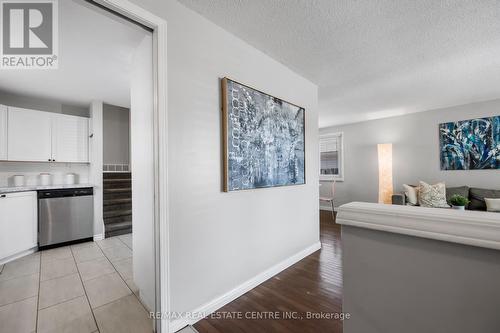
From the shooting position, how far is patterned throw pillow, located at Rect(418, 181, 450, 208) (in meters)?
3.72

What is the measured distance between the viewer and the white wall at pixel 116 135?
4.07 metres

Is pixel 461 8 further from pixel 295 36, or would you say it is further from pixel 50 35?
pixel 50 35

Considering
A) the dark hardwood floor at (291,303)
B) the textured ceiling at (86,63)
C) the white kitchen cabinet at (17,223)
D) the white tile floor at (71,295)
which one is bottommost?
the dark hardwood floor at (291,303)

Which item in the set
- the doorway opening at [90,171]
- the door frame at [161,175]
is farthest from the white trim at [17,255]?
the door frame at [161,175]

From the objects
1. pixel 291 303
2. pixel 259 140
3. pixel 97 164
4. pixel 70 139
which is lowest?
pixel 291 303

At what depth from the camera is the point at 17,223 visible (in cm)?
277

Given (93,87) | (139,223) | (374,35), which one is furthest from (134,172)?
(374,35)

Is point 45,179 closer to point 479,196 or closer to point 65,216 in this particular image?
point 65,216

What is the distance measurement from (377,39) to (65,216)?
4807mm

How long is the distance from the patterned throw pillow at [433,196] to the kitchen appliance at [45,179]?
6.76m

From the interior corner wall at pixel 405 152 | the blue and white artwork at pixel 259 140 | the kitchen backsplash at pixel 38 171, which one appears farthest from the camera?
the interior corner wall at pixel 405 152

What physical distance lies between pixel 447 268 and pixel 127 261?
3.14m

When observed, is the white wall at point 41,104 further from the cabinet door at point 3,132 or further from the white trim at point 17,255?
the white trim at point 17,255

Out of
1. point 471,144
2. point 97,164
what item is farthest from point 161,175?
point 471,144
